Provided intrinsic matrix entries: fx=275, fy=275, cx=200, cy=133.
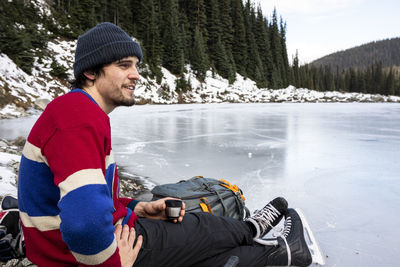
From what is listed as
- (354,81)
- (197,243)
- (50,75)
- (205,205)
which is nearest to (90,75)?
(197,243)

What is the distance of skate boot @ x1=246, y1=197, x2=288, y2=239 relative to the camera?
1.95 meters

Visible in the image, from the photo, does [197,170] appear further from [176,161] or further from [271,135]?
[271,135]

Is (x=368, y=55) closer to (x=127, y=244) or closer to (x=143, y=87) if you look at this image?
(x=143, y=87)

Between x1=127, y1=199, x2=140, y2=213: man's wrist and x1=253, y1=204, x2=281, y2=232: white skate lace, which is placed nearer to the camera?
x1=127, y1=199, x2=140, y2=213: man's wrist

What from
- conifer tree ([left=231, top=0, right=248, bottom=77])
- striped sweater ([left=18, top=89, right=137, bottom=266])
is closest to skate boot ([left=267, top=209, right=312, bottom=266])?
A: striped sweater ([left=18, top=89, right=137, bottom=266])

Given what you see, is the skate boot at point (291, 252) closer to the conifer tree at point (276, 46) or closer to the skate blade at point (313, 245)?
the skate blade at point (313, 245)

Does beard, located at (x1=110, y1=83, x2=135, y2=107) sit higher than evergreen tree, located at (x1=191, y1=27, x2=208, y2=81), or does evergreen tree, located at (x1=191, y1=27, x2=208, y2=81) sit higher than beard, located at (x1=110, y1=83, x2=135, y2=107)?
evergreen tree, located at (x1=191, y1=27, x2=208, y2=81)

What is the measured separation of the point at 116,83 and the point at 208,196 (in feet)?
4.61

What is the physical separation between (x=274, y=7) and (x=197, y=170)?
6709cm

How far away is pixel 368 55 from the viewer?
159750mm

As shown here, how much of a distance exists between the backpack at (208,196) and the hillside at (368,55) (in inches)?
6603

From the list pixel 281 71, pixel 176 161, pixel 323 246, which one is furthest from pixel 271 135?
pixel 281 71

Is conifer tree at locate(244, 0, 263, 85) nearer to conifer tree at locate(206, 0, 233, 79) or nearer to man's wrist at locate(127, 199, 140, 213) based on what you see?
conifer tree at locate(206, 0, 233, 79)

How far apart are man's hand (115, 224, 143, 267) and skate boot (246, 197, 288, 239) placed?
0.94 m
